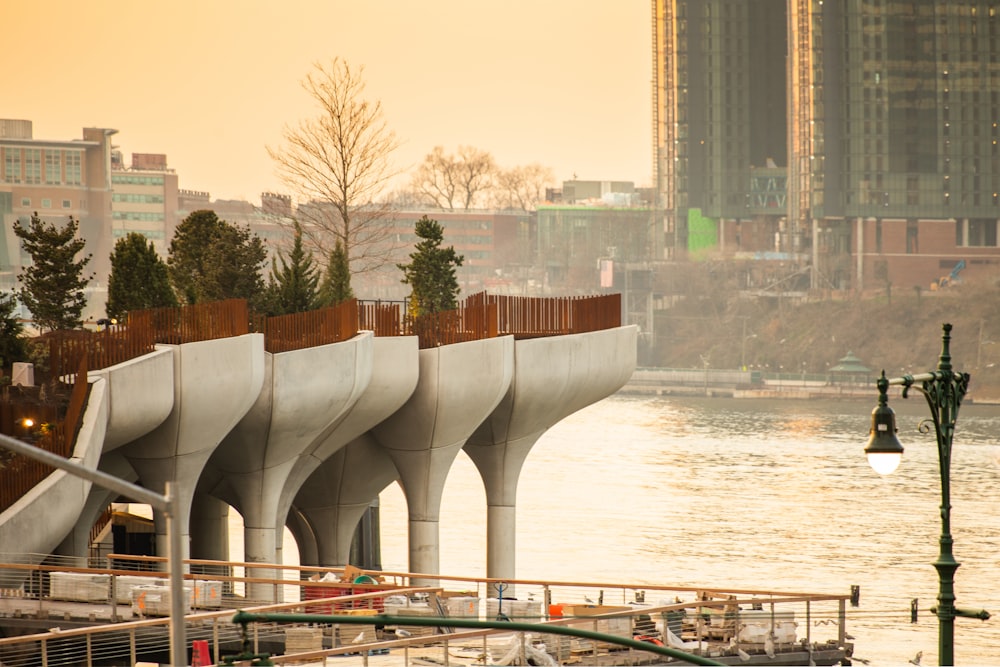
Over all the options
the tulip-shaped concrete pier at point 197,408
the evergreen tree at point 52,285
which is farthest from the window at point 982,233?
the tulip-shaped concrete pier at point 197,408

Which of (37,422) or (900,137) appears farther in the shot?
(900,137)

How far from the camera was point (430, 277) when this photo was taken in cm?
4241

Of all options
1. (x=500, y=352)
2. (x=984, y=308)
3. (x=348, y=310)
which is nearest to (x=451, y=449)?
(x=500, y=352)

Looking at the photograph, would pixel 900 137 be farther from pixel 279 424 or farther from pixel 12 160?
pixel 279 424

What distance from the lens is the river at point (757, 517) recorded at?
68000 millimetres

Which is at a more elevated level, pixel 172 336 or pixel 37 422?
pixel 172 336

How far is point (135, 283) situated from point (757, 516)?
61525mm

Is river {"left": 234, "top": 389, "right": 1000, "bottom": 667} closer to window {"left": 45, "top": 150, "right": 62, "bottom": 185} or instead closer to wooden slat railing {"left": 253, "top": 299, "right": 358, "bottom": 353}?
wooden slat railing {"left": 253, "top": 299, "right": 358, "bottom": 353}

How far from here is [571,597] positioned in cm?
6138

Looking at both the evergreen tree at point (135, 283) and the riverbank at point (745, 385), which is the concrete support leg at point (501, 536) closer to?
the evergreen tree at point (135, 283)

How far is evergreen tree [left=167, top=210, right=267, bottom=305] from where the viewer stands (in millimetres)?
41497

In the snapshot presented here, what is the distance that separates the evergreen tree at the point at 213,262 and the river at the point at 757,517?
23994 mm

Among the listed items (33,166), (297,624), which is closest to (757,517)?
(297,624)

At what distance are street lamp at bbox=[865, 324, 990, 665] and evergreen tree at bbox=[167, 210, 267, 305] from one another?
26.1m
